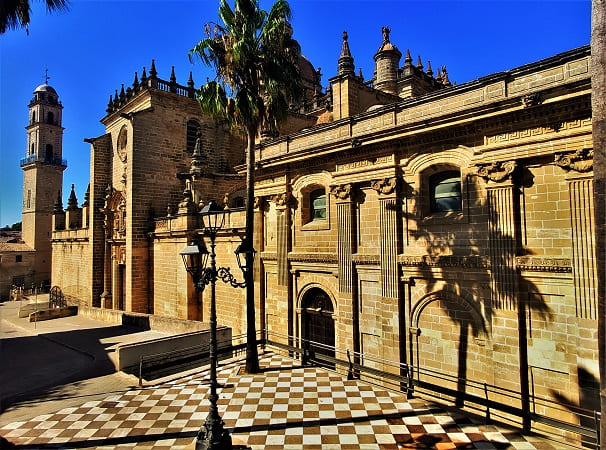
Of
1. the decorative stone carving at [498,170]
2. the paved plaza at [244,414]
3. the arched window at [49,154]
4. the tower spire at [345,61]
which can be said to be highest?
A: the arched window at [49,154]

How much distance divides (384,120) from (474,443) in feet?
30.3

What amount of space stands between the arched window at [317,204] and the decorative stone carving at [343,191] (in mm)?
1167

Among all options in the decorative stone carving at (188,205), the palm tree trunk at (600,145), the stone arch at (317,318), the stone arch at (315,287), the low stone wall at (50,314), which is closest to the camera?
the palm tree trunk at (600,145)

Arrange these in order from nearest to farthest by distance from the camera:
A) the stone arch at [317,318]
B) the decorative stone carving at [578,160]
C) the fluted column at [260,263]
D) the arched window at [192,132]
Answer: the decorative stone carving at [578,160]
the stone arch at [317,318]
the fluted column at [260,263]
the arched window at [192,132]

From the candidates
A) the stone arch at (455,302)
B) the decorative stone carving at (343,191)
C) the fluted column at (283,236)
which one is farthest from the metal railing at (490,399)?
the decorative stone carving at (343,191)

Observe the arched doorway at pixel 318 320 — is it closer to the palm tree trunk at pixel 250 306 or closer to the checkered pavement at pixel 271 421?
the palm tree trunk at pixel 250 306

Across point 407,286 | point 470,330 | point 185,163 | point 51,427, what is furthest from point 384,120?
point 185,163

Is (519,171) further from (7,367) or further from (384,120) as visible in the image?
(7,367)

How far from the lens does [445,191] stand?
10.9m

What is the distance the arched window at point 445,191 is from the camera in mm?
10641

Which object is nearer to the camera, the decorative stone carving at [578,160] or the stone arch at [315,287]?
the decorative stone carving at [578,160]

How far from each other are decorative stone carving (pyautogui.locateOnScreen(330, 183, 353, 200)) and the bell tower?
1835 inches

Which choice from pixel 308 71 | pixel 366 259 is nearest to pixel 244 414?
pixel 366 259

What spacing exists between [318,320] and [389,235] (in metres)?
4.74
